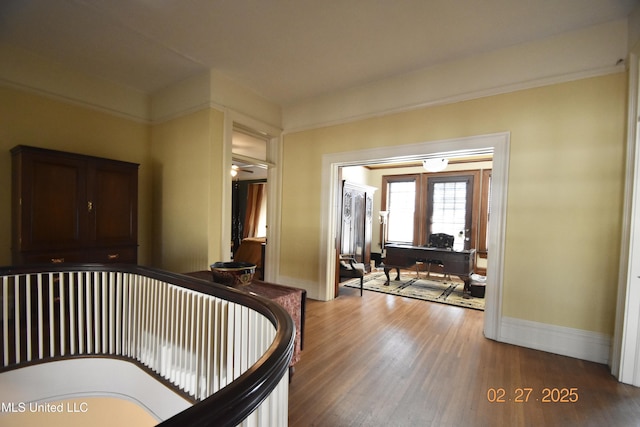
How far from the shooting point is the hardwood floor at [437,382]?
1.78m

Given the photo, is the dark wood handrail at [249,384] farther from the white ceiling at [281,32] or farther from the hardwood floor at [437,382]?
the white ceiling at [281,32]

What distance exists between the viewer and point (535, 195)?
2.79m

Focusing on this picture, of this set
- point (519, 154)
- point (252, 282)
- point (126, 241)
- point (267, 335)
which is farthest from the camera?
point (126, 241)

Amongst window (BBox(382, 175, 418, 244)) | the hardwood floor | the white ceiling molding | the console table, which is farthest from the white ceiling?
window (BBox(382, 175, 418, 244))

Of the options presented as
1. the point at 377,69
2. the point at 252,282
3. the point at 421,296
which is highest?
the point at 377,69

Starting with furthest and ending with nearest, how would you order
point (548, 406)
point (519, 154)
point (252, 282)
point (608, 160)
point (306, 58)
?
point (306, 58), point (519, 154), point (608, 160), point (252, 282), point (548, 406)

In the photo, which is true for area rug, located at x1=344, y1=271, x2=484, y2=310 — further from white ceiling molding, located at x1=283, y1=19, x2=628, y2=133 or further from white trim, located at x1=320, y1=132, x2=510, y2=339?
white ceiling molding, located at x1=283, y1=19, x2=628, y2=133

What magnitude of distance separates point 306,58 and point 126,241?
3401 millimetres

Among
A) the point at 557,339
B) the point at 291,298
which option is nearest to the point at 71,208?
the point at 291,298

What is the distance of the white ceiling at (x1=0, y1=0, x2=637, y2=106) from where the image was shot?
2.42 meters

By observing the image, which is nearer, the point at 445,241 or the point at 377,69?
the point at 377,69

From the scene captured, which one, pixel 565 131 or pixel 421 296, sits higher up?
pixel 565 131

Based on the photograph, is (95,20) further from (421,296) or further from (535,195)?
(421,296)

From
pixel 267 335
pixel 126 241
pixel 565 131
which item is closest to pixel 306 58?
pixel 565 131
